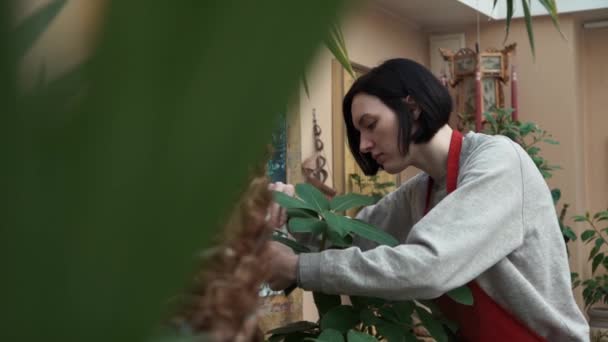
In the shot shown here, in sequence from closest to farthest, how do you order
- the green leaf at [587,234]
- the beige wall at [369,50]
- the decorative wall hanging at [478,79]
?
1. the beige wall at [369,50]
2. the green leaf at [587,234]
3. the decorative wall hanging at [478,79]

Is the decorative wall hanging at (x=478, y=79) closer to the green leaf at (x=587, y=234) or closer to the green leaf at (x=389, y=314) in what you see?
the green leaf at (x=587, y=234)

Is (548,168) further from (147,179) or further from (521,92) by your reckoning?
(147,179)

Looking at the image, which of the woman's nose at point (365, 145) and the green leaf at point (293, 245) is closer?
the green leaf at point (293, 245)

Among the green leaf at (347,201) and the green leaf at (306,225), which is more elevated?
the green leaf at (347,201)

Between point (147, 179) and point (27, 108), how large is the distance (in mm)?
21

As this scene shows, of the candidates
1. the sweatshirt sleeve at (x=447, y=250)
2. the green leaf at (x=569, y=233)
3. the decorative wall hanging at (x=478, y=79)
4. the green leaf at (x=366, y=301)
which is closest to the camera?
the sweatshirt sleeve at (x=447, y=250)

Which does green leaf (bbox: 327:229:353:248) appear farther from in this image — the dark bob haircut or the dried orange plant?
the dried orange plant

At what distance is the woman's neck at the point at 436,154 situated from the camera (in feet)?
6.81

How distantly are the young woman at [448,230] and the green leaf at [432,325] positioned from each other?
85mm

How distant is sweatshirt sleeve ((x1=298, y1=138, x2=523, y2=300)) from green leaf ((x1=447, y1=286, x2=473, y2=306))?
49 millimetres

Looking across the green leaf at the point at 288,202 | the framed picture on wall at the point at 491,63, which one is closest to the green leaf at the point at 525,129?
the framed picture on wall at the point at 491,63

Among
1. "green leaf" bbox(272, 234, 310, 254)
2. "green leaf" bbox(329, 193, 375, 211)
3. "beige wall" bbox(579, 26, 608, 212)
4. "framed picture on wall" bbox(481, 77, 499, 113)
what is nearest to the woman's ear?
"green leaf" bbox(329, 193, 375, 211)

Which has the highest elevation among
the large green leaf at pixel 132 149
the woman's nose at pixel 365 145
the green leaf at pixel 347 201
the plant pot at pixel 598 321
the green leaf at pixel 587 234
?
the woman's nose at pixel 365 145

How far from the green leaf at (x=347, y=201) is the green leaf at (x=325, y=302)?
0.64 feet
